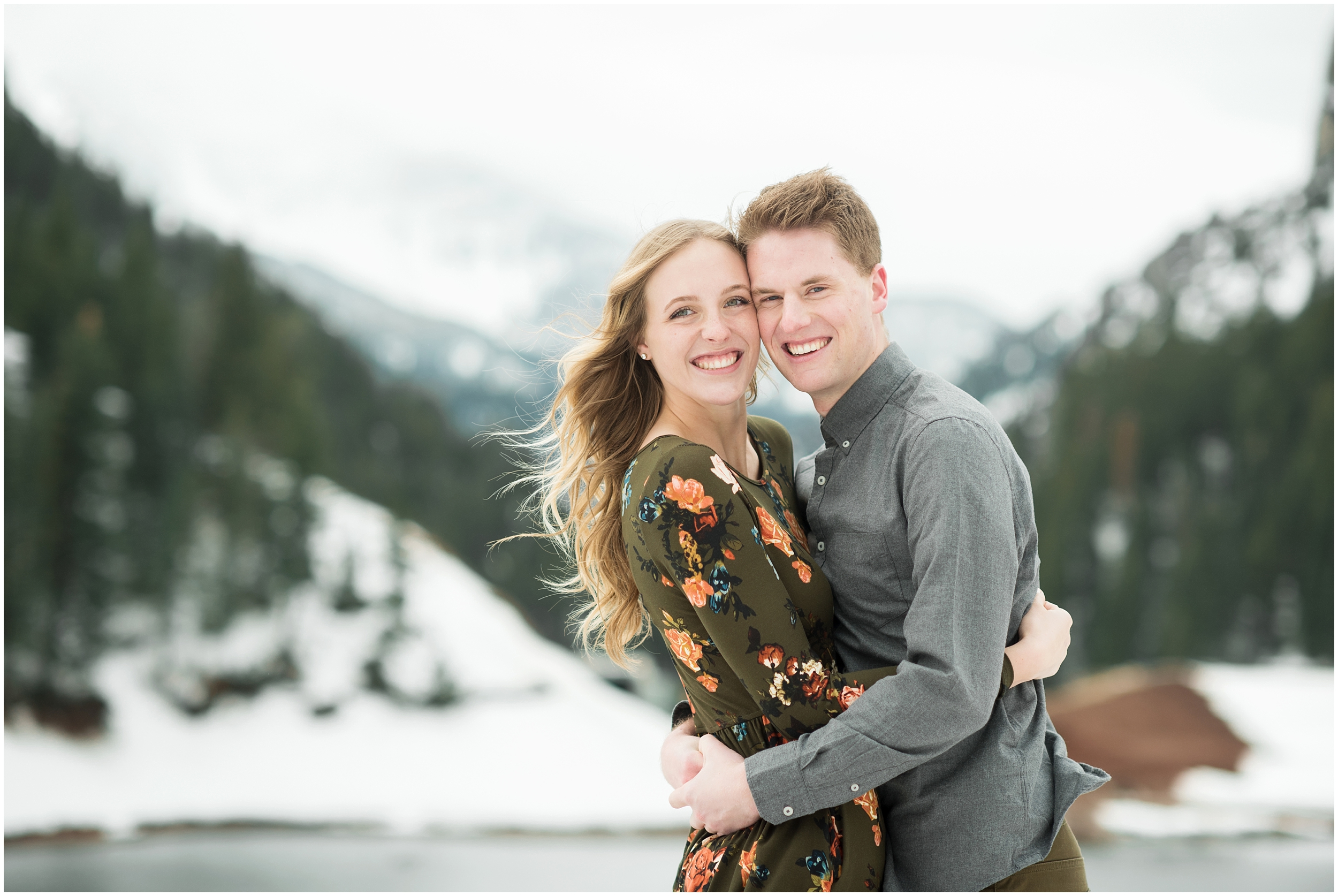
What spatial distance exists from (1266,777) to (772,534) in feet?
27.6

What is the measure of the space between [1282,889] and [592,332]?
7923mm

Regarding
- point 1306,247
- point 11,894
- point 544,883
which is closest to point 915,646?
point 544,883

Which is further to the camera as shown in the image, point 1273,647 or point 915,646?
point 1273,647

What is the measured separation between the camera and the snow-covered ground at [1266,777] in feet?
25.3

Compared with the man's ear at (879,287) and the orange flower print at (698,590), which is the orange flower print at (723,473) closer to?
the orange flower print at (698,590)

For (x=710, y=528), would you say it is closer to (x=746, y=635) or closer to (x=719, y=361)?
(x=746, y=635)

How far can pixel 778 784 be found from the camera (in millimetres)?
1377

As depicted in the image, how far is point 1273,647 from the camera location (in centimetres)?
859

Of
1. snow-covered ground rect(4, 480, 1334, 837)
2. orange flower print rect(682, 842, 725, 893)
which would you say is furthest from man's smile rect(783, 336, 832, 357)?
snow-covered ground rect(4, 480, 1334, 837)

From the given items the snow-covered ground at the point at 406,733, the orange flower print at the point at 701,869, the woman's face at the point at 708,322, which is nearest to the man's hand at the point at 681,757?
the orange flower print at the point at 701,869

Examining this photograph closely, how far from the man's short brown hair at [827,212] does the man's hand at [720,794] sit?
814 millimetres

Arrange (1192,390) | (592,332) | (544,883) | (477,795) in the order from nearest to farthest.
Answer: (592,332), (544,883), (477,795), (1192,390)

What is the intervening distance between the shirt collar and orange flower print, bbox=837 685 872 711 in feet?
1.26

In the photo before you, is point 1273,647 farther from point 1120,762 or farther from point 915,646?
point 915,646
